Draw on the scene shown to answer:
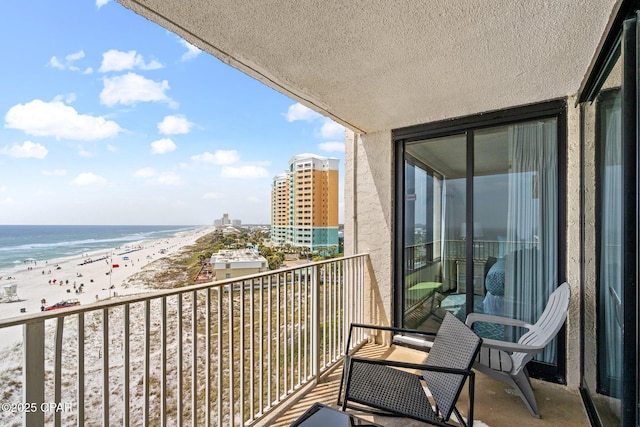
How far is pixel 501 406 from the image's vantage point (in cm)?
230

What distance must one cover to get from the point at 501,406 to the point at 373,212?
2131 millimetres

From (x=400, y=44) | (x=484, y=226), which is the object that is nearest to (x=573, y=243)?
(x=484, y=226)

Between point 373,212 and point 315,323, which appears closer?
point 315,323

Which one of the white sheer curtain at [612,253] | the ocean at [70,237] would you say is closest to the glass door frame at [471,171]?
the white sheer curtain at [612,253]

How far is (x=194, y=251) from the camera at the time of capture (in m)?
6.96

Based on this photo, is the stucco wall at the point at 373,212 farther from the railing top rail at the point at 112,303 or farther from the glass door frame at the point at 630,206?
the glass door frame at the point at 630,206

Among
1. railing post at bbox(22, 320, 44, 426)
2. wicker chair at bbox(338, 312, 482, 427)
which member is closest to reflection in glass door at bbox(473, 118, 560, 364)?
wicker chair at bbox(338, 312, 482, 427)

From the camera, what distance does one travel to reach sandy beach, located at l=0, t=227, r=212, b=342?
4434mm

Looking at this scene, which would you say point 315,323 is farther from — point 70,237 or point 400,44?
point 70,237

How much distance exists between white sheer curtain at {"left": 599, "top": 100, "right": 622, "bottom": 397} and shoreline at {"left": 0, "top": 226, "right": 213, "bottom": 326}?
417cm

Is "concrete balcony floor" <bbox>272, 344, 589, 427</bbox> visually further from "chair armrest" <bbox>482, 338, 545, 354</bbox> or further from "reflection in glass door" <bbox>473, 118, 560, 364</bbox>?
"chair armrest" <bbox>482, 338, 545, 354</bbox>

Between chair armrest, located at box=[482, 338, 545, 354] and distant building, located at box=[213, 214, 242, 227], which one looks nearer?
chair armrest, located at box=[482, 338, 545, 354]

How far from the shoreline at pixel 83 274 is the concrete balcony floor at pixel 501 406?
2.36 m

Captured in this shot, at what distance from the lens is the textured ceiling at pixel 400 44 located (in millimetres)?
1520
